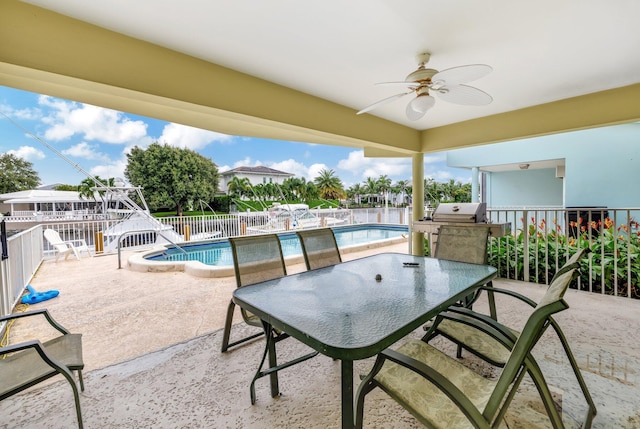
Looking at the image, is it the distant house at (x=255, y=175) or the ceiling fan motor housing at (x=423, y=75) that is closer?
the ceiling fan motor housing at (x=423, y=75)

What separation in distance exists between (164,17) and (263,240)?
5.95 ft

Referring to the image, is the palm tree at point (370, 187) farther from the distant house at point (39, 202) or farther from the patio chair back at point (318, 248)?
the patio chair back at point (318, 248)

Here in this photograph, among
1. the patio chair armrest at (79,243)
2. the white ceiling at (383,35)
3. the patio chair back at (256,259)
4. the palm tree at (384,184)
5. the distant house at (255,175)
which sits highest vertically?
the distant house at (255,175)

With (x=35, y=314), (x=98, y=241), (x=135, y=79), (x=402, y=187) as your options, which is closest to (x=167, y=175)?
(x=98, y=241)

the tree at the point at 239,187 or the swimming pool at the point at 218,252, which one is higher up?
the tree at the point at 239,187

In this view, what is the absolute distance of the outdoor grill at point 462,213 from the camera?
13.2 feet

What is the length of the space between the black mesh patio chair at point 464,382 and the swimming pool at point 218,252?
3.78 metres

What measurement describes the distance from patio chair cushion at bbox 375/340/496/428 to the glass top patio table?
0.80 feet

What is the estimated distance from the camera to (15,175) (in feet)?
45.5

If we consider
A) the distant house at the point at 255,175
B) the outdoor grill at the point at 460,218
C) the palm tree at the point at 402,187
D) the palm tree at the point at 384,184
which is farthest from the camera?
the palm tree at the point at 384,184

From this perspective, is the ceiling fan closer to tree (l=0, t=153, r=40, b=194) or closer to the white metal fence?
the white metal fence

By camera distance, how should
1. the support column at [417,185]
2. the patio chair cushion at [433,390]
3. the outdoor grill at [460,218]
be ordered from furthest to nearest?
the support column at [417,185], the outdoor grill at [460,218], the patio chair cushion at [433,390]

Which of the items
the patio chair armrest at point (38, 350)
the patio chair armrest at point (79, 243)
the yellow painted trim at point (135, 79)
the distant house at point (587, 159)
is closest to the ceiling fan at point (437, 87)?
the yellow painted trim at point (135, 79)

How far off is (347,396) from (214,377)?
1.32 meters
